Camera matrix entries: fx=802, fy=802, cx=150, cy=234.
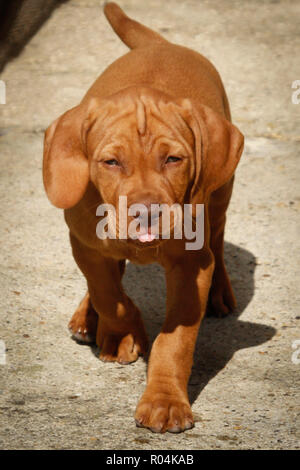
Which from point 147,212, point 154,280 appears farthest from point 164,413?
point 154,280

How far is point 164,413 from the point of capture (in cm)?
338

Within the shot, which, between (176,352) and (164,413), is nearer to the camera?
(164,413)

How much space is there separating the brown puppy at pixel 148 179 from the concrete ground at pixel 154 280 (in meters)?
0.21

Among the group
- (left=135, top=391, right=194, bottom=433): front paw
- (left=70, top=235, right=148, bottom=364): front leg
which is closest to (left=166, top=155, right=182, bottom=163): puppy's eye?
(left=70, top=235, right=148, bottom=364): front leg

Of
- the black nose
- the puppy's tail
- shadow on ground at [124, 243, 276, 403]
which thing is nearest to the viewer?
the black nose

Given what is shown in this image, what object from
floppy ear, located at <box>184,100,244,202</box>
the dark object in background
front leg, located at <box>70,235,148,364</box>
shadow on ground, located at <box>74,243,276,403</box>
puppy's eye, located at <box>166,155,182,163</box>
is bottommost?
the dark object in background

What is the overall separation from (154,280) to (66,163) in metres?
1.80

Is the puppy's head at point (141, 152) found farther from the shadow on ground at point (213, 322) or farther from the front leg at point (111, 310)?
the shadow on ground at point (213, 322)

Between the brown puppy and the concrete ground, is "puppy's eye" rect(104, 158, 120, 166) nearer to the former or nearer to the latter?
the brown puppy

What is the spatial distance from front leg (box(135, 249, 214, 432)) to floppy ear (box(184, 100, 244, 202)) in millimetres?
374

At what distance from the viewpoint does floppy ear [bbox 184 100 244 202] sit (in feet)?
11.1

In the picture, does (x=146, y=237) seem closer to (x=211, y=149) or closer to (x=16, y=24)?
(x=211, y=149)

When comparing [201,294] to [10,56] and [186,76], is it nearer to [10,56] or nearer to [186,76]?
[186,76]

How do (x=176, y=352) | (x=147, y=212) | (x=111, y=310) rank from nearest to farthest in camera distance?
(x=147, y=212) → (x=176, y=352) → (x=111, y=310)
